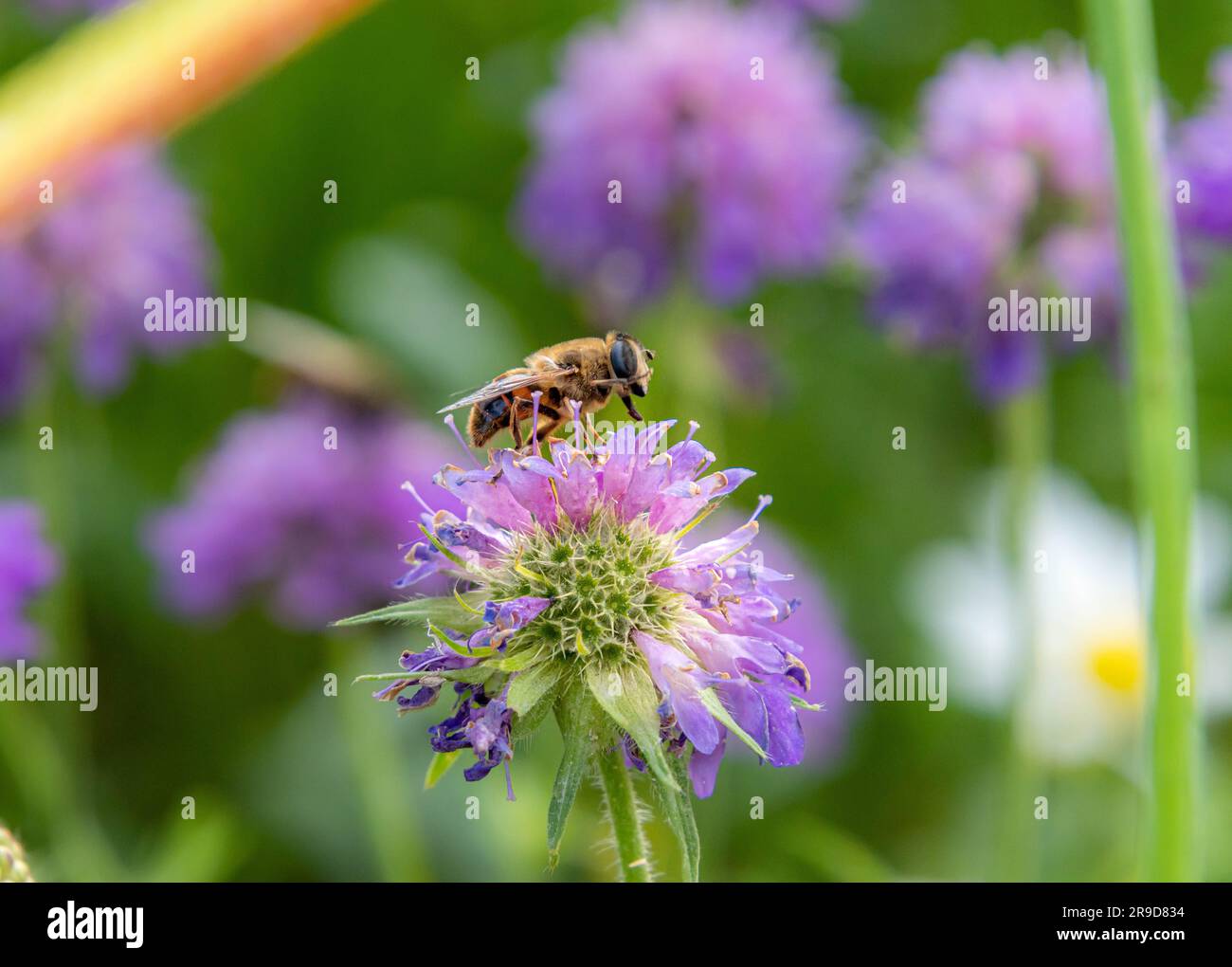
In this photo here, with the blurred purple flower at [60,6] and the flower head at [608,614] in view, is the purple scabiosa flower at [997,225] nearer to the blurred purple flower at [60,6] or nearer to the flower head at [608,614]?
the flower head at [608,614]

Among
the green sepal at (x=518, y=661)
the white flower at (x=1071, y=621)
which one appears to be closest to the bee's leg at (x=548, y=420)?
the green sepal at (x=518, y=661)

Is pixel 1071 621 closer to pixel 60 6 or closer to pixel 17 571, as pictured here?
pixel 17 571

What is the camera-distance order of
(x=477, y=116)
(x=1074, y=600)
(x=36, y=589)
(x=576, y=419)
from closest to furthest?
(x=576, y=419), (x=36, y=589), (x=1074, y=600), (x=477, y=116)

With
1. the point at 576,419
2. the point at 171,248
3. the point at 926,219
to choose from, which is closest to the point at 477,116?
the point at 171,248

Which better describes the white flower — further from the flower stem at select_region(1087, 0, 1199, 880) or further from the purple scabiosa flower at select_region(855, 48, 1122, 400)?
the flower stem at select_region(1087, 0, 1199, 880)

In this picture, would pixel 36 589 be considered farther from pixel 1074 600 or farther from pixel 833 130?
pixel 1074 600

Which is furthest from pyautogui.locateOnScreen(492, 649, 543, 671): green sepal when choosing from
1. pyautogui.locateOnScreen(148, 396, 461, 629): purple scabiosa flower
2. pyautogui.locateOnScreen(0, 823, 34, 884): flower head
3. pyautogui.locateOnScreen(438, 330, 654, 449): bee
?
pyautogui.locateOnScreen(148, 396, 461, 629): purple scabiosa flower
